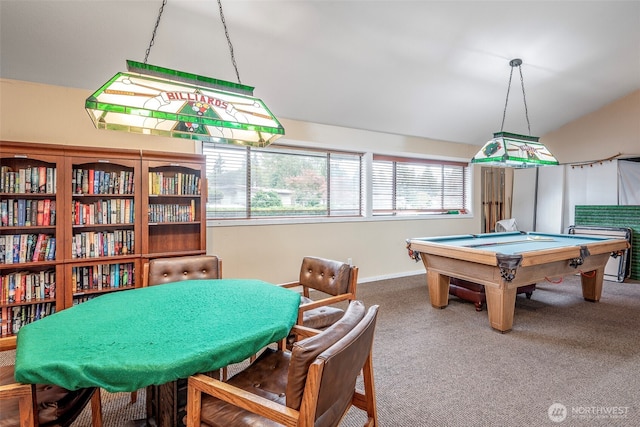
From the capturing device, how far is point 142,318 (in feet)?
4.73

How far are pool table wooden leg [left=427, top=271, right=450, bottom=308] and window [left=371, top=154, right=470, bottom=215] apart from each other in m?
1.74

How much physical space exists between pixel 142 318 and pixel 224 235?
2391 mm

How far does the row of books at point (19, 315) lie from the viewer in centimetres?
268

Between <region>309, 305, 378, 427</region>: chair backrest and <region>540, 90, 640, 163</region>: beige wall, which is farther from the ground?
<region>540, 90, 640, 163</region>: beige wall

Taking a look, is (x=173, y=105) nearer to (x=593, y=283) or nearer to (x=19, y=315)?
(x=19, y=315)

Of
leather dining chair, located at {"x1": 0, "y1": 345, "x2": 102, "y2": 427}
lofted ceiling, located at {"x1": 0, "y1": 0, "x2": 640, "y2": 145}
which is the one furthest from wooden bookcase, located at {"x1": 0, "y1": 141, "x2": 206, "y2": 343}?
leather dining chair, located at {"x1": 0, "y1": 345, "x2": 102, "y2": 427}

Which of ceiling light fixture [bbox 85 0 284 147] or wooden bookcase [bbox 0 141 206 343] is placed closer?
ceiling light fixture [bbox 85 0 284 147]

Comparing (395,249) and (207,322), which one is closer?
(207,322)

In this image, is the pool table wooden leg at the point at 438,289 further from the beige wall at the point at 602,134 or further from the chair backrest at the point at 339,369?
the beige wall at the point at 602,134

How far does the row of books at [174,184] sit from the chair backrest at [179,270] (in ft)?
3.37

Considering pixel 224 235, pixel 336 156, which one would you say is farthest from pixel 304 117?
pixel 224 235

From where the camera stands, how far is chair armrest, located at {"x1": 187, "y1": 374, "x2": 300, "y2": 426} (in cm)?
101

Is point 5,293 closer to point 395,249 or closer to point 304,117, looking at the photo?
point 304,117

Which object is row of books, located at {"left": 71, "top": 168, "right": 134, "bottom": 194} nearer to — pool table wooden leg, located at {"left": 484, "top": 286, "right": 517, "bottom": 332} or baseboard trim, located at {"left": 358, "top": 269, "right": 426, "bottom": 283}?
baseboard trim, located at {"left": 358, "top": 269, "right": 426, "bottom": 283}
